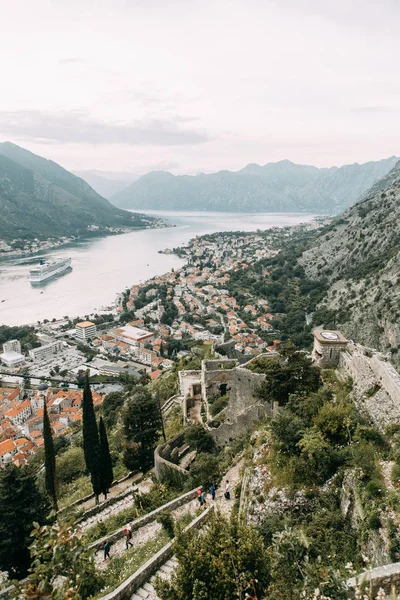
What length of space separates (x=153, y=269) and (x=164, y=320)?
38.2 metres

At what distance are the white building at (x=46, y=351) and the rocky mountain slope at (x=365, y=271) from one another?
31.3 metres

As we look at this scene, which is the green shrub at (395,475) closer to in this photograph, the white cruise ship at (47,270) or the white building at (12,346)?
the white building at (12,346)

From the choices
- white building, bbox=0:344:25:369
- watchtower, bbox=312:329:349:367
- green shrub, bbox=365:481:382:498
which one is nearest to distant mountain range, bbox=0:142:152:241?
white building, bbox=0:344:25:369

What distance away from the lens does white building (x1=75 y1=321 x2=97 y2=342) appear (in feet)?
182

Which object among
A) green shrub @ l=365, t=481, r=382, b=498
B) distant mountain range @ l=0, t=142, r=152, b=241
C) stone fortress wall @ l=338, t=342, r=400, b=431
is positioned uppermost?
distant mountain range @ l=0, t=142, r=152, b=241

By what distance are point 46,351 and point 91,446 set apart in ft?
131

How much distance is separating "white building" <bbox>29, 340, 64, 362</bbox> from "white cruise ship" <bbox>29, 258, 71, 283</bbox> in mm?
34380

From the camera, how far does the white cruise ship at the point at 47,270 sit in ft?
267

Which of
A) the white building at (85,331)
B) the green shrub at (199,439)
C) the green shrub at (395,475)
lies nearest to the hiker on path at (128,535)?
the green shrub at (199,439)

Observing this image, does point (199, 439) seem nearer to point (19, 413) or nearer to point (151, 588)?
point (151, 588)

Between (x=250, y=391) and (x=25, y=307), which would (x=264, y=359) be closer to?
(x=250, y=391)

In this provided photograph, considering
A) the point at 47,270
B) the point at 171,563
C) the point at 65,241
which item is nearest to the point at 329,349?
the point at 171,563

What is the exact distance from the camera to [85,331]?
55406 millimetres

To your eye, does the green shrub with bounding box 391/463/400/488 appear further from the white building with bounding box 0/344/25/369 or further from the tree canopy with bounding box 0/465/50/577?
the white building with bounding box 0/344/25/369
